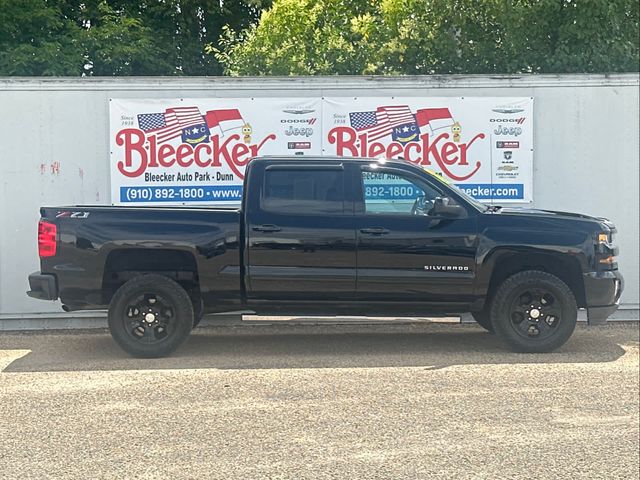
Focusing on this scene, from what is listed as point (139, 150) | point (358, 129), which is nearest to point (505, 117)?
point (358, 129)

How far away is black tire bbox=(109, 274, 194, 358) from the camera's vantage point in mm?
7961

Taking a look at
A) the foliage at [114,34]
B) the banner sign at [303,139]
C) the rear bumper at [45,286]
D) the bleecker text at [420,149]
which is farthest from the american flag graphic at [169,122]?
the foliage at [114,34]

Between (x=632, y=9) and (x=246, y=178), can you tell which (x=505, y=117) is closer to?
(x=246, y=178)

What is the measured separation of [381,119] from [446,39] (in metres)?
5.58

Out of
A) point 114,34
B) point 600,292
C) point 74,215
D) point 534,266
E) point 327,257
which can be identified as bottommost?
point 600,292

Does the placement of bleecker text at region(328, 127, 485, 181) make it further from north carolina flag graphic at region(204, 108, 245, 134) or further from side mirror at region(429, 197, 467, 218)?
side mirror at region(429, 197, 467, 218)

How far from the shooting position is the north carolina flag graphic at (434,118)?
391 inches

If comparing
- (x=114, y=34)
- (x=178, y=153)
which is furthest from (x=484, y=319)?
(x=114, y=34)

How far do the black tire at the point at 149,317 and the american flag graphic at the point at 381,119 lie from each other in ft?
10.5

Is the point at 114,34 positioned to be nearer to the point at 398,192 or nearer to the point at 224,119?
the point at 224,119

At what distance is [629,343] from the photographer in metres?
8.87

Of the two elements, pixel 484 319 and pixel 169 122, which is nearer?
pixel 484 319

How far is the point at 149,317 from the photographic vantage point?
26.5 ft

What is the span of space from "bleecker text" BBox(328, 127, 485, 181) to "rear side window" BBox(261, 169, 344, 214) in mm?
1704
